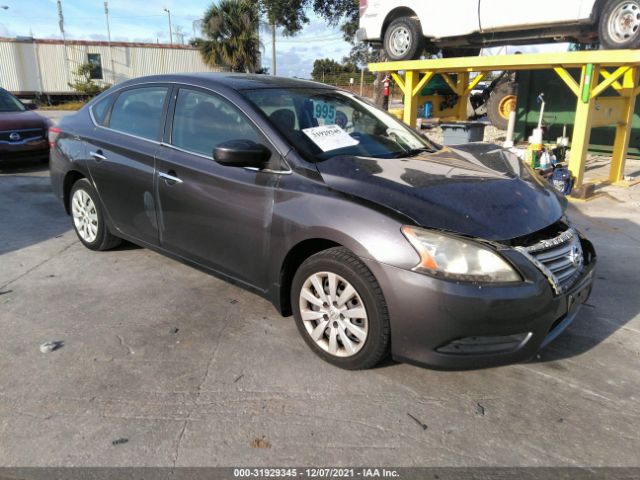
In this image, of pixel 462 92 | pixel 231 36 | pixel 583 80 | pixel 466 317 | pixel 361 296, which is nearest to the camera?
pixel 466 317

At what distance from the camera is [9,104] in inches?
386

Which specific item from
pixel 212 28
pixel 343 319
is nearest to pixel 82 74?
pixel 212 28

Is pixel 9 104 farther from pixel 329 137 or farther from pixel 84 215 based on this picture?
pixel 329 137

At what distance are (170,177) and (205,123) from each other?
46cm

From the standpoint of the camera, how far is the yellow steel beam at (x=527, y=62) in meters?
6.81

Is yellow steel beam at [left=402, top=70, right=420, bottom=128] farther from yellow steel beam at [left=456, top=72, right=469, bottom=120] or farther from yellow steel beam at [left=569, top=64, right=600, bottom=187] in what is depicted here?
yellow steel beam at [left=569, top=64, right=600, bottom=187]

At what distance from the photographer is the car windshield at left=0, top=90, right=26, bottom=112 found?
31.6 ft

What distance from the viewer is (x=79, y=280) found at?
428cm

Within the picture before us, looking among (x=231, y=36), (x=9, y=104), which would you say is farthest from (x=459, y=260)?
(x=231, y=36)

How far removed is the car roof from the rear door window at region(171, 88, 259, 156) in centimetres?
10

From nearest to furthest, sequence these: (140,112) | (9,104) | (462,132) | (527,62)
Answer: (140,112)
(527,62)
(462,132)
(9,104)

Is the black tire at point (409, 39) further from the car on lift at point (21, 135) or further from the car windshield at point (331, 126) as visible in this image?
the car on lift at point (21, 135)

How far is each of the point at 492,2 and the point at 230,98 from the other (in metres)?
6.58

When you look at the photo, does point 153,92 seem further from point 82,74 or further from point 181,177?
point 82,74
